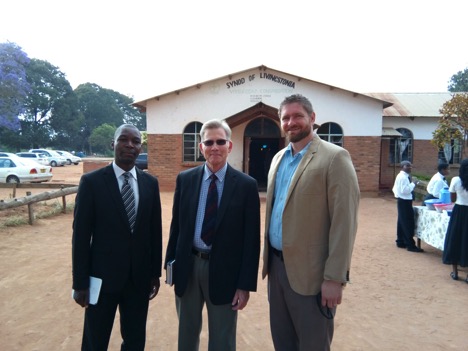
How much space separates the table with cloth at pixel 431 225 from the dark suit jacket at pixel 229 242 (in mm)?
5119

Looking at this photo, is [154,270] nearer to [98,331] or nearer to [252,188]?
[98,331]

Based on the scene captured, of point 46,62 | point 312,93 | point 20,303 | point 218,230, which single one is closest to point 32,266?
point 20,303

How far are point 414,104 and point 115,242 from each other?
71.1ft

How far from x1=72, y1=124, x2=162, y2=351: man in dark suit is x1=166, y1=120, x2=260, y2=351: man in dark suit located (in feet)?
1.06

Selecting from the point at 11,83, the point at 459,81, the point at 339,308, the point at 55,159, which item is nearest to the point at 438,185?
the point at 339,308

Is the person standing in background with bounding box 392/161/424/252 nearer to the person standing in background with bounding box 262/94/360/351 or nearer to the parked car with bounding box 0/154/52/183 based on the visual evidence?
the person standing in background with bounding box 262/94/360/351

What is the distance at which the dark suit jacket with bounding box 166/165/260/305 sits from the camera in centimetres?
261

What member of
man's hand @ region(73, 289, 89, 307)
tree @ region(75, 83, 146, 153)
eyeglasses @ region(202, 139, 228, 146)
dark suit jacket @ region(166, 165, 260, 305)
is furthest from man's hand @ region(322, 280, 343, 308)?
tree @ region(75, 83, 146, 153)

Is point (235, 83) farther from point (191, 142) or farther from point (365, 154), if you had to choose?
point (365, 154)

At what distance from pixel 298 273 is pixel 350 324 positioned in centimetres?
215

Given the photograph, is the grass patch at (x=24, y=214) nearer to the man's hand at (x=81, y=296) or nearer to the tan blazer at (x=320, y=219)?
the man's hand at (x=81, y=296)

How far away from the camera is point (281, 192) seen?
266 centimetres

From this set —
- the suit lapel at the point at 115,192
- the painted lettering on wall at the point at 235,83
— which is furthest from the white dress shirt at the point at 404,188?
the painted lettering on wall at the point at 235,83

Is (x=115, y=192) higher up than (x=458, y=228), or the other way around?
(x=115, y=192)
